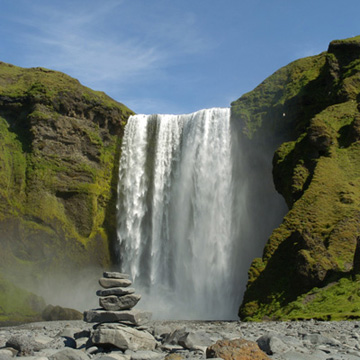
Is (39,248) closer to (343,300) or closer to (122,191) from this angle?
(122,191)

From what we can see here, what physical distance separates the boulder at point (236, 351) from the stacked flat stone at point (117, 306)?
22.0 feet

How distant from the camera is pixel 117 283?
18094 millimetres

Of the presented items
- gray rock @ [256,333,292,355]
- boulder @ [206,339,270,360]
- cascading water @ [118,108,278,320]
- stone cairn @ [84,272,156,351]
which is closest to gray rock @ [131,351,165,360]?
stone cairn @ [84,272,156,351]

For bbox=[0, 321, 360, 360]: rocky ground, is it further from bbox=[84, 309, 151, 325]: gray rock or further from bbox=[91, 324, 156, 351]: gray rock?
bbox=[84, 309, 151, 325]: gray rock

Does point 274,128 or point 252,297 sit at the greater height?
point 274,128

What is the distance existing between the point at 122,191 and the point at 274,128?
18372 mm

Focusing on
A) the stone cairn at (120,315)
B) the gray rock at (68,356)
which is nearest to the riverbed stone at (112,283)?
the stone cairn at (120,315)

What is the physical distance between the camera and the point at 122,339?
14656 millimetres

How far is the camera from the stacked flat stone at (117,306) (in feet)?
56.2

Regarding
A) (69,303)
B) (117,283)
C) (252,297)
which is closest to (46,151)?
(69,303)

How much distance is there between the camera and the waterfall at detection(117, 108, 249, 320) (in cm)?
4612

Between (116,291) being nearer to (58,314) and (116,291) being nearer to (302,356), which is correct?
(302,356)

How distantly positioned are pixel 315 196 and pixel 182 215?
21098 mm

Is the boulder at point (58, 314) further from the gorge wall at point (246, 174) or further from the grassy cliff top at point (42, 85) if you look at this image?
the grassy cliff top at point (42, 85)
